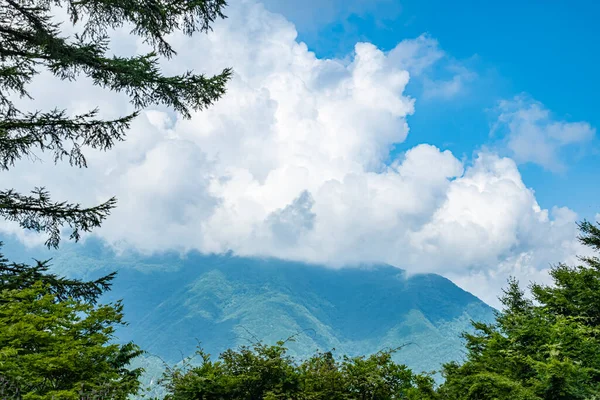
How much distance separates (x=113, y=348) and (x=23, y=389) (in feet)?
3.48

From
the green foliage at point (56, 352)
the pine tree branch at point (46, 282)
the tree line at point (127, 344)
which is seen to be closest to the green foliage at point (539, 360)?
the tree line at point (127, 344)

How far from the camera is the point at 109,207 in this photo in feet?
25.6

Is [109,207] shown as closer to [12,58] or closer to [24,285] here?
[24,285]

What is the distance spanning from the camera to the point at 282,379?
6.50 m

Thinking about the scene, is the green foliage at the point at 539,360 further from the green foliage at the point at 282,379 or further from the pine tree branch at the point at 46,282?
the pine tree branch at the point at 46,282

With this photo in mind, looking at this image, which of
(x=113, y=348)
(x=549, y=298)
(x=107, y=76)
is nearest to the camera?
(x=113, y=348)

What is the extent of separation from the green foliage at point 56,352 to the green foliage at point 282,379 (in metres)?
0.88

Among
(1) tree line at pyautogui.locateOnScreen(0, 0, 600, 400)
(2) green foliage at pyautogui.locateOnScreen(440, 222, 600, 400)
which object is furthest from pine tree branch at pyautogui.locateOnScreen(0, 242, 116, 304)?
(2) green foliage at pyautogui.locateOnScreen(440, 222, 600, 400)

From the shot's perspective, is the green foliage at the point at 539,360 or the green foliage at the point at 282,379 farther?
the green foliage at the point at 539,360

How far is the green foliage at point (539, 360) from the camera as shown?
7.10 metres

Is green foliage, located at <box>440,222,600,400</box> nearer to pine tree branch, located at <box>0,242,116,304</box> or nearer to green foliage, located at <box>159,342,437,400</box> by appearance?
green foliage, located at <box>159,342,437,400</box>

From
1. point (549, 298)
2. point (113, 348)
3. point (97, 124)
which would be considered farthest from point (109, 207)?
point (549, 298)

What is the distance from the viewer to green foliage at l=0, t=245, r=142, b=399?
15.8ft

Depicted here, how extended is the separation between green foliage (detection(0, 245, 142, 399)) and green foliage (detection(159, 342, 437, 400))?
2.89 feet
